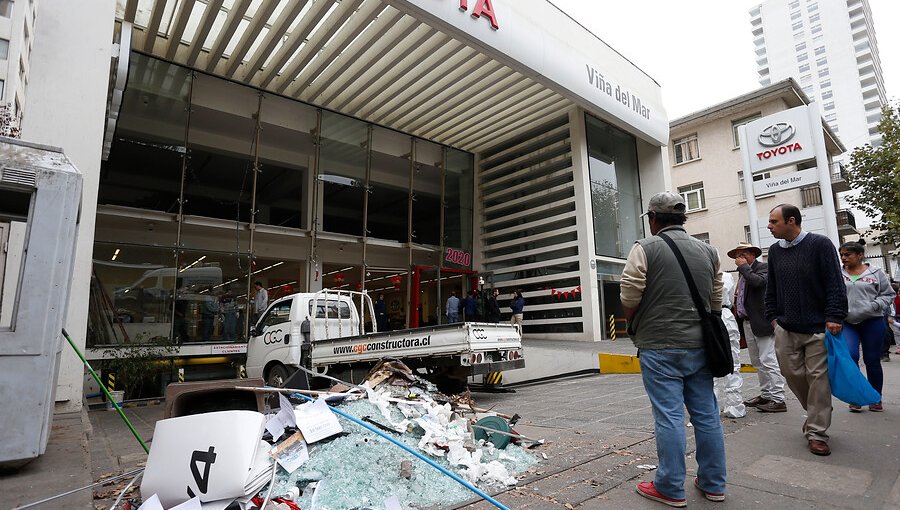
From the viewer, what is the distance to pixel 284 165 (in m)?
15.0

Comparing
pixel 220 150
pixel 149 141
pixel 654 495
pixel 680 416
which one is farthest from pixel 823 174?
pixel 149 141

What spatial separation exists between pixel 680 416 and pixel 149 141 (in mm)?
13453

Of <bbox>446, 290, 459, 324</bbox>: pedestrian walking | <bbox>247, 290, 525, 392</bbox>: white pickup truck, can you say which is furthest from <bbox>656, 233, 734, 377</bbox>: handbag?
<bbox>446, 290, 459, 324</bbox>: pedestrian walking

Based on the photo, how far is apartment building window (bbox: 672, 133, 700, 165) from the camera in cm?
2423

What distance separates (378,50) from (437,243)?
24.1ft

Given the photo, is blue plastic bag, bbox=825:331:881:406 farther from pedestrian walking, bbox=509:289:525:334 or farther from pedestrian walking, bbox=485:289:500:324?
pedestrian walking, bbox=485:289:500:324

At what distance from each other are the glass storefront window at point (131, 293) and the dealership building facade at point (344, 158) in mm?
35

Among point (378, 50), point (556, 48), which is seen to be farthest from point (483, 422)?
point (556, 48)

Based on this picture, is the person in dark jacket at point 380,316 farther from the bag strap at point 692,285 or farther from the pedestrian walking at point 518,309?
the bag strap at point 692,285

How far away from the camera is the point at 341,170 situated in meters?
15.2

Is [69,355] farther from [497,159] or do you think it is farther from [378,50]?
[497,159]

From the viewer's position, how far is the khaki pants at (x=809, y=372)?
360cm

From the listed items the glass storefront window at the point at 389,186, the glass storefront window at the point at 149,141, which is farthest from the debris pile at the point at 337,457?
the glass storefront window at the point at 389,186

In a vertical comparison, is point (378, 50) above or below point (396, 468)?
above
